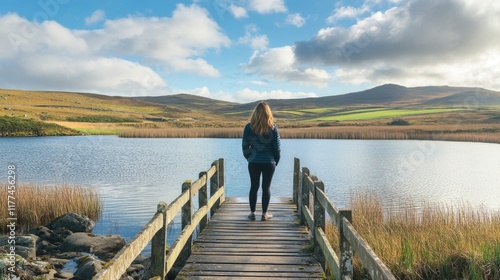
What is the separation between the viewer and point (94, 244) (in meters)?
11.9

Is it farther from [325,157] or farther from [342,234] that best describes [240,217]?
[325,157]

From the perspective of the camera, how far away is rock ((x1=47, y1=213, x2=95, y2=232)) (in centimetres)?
1354

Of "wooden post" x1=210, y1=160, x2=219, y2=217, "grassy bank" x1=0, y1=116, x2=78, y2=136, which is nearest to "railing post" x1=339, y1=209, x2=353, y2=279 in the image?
"wooden post" x1=210, y1=160, x2=219, y2=217

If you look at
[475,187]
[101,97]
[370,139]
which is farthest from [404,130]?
[101,97]

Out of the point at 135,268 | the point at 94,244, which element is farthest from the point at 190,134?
the point at 135,268

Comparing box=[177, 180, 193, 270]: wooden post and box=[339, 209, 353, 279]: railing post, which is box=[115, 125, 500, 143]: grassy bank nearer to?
box=[177, 180, 193, 270]: wooden post

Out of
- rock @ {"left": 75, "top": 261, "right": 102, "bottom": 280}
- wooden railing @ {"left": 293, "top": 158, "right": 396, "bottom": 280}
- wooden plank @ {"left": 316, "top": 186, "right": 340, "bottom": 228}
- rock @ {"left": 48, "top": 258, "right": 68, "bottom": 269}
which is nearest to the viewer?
wooden railing @ {"left": 293, "top": 158, "right": 396, "bottom": 280}

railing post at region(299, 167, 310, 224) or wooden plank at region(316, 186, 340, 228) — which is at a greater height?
wooden plank at region(316, 186, 340, 228)

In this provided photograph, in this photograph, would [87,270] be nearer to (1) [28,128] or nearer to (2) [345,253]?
(2) [345,253]

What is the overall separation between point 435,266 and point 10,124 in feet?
233

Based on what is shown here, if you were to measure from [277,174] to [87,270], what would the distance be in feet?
58.6

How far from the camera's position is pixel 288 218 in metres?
10.8

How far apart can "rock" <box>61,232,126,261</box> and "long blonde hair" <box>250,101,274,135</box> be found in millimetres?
5625

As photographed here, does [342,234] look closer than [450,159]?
Yes
